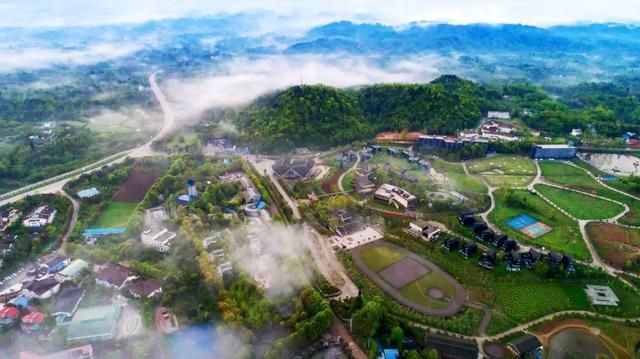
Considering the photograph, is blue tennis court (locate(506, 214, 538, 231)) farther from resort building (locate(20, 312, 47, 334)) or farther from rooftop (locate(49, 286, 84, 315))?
resort building (locate(20, 312, 47, 334))

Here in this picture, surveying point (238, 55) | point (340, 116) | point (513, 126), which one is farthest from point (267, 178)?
point (238, 55)

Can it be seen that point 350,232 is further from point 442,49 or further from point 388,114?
point 442,49

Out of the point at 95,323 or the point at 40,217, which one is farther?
the point at 40,217

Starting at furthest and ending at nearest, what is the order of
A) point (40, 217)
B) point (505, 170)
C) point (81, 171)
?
1. point (81, 171)
2. point (505, 170)
3. point (40, 217)

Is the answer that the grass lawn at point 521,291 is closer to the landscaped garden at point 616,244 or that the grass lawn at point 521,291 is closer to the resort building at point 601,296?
the resort building at point 601,296

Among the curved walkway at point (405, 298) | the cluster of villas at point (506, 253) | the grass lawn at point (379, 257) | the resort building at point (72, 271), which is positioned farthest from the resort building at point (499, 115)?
the resort building at point (72, 271)

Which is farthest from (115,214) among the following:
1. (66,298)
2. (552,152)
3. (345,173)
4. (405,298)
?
(552,152)

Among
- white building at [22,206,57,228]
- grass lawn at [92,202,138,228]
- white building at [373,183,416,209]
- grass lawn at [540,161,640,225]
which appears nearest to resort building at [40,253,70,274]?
grass lawn at [92,202,138,228]
